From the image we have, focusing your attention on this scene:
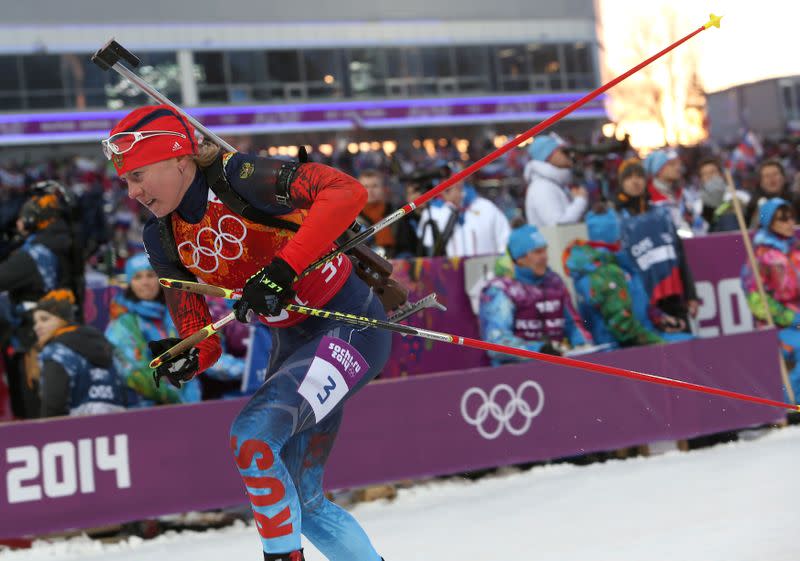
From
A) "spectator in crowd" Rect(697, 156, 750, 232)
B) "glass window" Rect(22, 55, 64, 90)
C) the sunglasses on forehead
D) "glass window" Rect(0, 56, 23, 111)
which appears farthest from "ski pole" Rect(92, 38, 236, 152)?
"glass window" Rect(22, 55, 64, 90)

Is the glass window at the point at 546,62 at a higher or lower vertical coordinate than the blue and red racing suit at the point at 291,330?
higher

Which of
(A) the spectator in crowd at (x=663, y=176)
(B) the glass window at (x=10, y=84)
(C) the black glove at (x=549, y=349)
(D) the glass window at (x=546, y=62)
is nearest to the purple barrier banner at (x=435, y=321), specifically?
(C) the black glove at (x=549, y=349)

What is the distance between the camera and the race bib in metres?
3.62

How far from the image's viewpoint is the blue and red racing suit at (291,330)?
3451 mm

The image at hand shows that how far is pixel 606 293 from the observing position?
25.2 feet

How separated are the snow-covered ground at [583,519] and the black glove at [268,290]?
2.35 m

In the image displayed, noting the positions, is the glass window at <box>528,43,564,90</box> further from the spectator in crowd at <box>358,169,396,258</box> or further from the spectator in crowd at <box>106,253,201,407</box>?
the spectator in crowd at <box>106,253,201,407</box>

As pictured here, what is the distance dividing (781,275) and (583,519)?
337 cm

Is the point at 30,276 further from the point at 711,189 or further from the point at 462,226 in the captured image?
the point at 711,189

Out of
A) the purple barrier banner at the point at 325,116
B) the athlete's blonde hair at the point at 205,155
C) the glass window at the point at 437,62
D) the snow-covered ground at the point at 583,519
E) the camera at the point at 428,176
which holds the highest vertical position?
the glass window at the point at 437,62

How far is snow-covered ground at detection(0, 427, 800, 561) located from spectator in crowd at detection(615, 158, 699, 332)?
1248 millimetres

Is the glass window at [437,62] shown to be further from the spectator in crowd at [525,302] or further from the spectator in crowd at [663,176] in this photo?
the spectator in crowd at [525,302]

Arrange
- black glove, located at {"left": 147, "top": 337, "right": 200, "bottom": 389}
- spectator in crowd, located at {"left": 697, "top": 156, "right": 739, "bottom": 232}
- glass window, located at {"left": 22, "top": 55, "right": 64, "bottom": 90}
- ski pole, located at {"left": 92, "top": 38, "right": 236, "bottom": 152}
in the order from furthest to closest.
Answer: glass window, located at {"left": 22, "top": 55, "right": 64, "bottom": 90}, spectator in crowd, located at {"left": 697, "top": 156, "right": 739, "bottom": 232}, ski pole, located at {"left": 92, "top": 38, "right": 236, "bottom": 152}, black glove, located at {"left": 147, "top": 337, "right": 200, "bottom": 389}

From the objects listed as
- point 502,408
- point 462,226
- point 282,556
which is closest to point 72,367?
point 502,408
